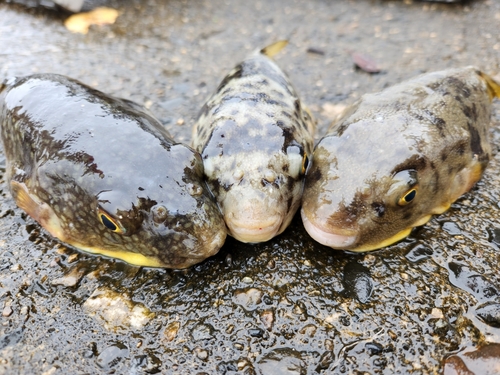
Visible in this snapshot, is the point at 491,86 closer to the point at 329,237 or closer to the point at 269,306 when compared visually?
the point at 329,237

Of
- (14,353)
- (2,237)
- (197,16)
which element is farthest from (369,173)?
(197,16)

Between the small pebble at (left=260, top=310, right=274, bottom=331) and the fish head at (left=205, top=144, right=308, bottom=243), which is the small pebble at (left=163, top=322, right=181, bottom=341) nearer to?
the small pebble at (left=260, top=310, right=274, bottom=331)

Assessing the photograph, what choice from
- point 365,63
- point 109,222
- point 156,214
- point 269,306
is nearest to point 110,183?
point 109,222

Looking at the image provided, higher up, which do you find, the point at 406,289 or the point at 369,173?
the point at 369,173

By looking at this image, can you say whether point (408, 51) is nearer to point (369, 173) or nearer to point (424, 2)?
point (424, 2)

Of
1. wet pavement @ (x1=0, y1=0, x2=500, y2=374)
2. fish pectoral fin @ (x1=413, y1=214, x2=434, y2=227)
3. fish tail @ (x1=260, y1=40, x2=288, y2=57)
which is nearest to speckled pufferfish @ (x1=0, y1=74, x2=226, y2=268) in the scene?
wet pavement @ (x1=0, y1=0, x2=500, y2=374)

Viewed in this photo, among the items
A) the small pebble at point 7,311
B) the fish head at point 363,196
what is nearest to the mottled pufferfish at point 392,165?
the fish head at point 363,196
